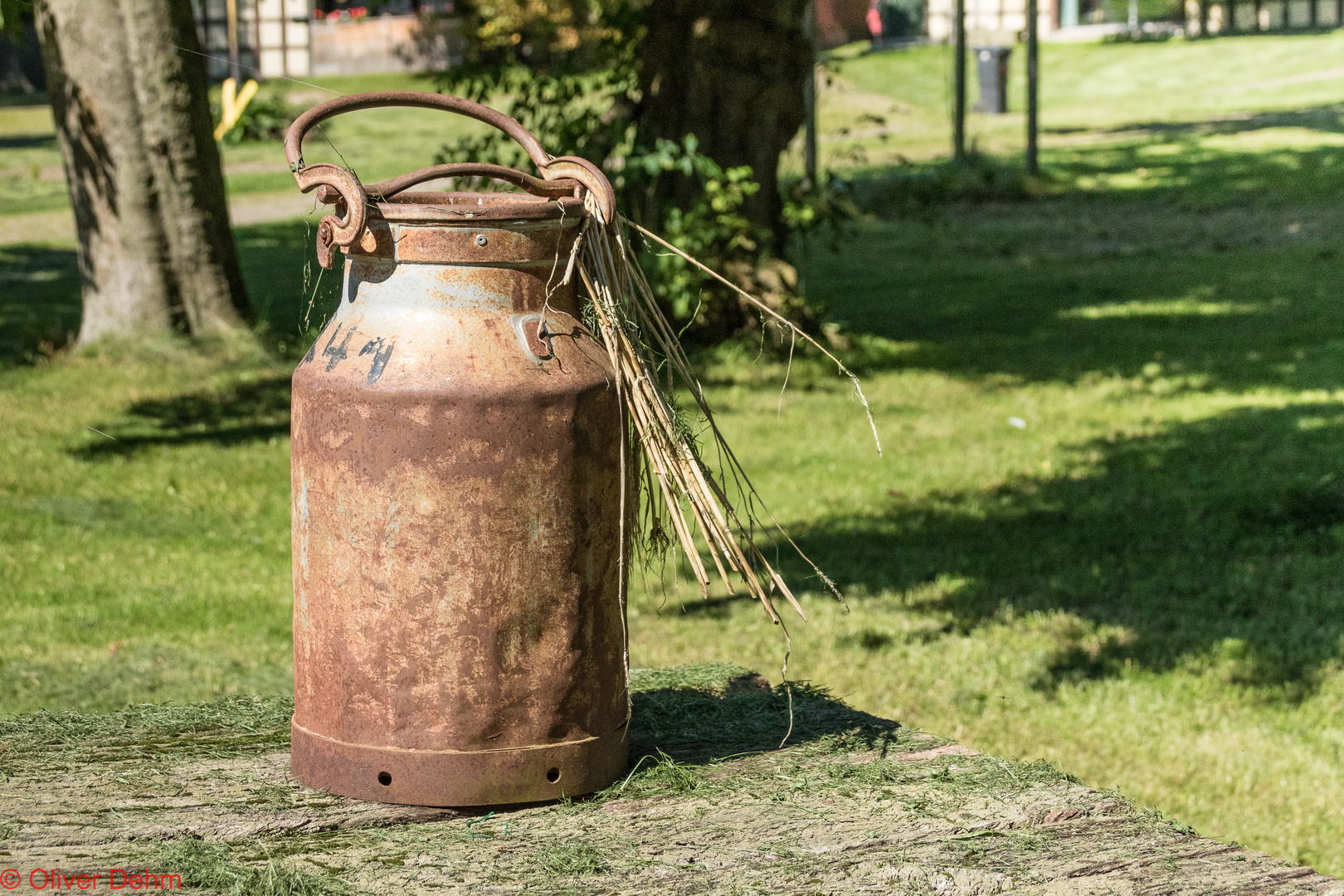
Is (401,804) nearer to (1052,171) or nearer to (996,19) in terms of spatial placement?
(1052,171)

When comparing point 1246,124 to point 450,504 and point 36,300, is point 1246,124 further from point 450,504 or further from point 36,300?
point 450,504

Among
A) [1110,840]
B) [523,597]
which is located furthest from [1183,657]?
[523,597]

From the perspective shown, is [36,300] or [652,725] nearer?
[652,725]

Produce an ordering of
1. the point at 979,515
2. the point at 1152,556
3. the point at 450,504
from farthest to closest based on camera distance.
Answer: the point at 979,515, the point at 1152,556, the point at 450,504

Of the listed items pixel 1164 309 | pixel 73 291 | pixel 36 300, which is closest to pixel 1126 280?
pixel 1164 309

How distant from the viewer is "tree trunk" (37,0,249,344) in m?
8.55

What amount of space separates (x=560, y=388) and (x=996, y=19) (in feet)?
→ 136

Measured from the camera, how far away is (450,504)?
2350 millimetres

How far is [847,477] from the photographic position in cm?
702

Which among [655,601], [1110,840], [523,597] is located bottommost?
[655,601]

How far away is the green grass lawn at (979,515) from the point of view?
4.53m

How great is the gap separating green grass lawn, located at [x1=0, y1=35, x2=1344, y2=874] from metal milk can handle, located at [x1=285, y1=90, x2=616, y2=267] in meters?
1.39

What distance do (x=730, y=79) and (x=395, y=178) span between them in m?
6.92

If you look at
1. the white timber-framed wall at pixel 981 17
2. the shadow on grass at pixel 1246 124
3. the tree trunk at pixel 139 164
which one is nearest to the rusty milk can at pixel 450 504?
the tree trunk at pixel 139 164
